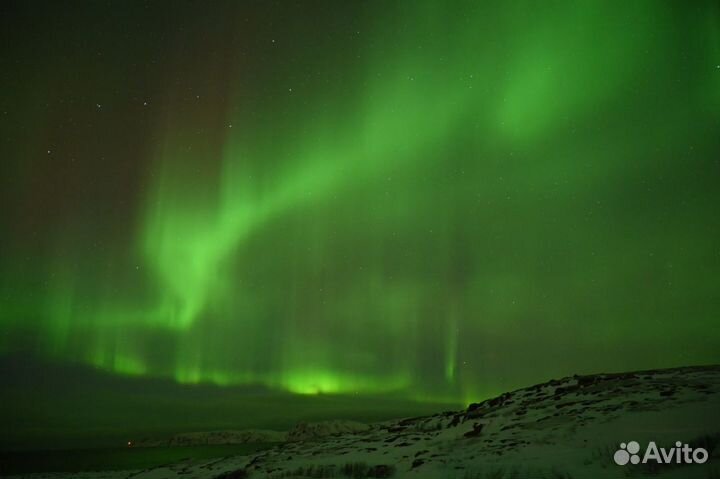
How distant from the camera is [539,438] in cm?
1688

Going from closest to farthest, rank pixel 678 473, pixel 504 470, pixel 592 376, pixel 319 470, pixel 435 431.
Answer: pixel 678 473, pixel 504 470, pixel 319 470, pixel 435 431, pixel 592 376

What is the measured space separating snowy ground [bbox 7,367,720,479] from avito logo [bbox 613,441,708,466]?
0.27m

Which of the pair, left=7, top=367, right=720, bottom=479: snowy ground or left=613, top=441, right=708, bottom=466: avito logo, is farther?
left=7, top=367, right=720, bottom=479: snowy ground

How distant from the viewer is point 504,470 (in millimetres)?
13484

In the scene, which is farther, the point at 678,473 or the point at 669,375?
the point at 669,375

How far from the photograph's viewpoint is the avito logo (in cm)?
1221

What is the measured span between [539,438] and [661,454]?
4.44m

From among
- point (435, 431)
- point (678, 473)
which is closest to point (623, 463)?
point (678, 473)

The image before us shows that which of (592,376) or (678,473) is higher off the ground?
(592,376)

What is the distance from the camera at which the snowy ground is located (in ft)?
43.7

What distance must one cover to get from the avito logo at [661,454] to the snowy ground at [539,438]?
10.6 inches

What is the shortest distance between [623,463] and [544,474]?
2.03m

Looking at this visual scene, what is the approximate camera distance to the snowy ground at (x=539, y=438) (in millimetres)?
13312

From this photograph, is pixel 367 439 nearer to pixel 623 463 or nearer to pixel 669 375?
pixel 623 463
